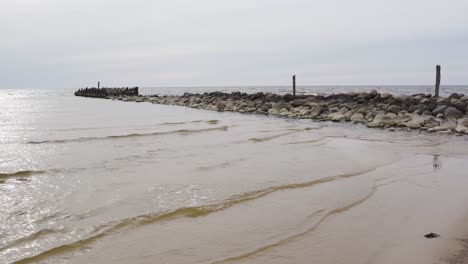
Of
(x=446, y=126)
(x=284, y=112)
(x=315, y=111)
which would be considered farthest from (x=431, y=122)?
(x=284, y=112)

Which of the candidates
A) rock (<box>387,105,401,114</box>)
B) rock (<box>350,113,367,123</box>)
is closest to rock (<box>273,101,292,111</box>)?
rock (<box>350,113,367,123</box>)

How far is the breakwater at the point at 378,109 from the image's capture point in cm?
1495

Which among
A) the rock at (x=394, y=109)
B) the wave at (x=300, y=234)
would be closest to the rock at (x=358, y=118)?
the rock at (x=394, y=109)

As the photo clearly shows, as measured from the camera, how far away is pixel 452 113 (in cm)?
1533

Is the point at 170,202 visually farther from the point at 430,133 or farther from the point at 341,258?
the point at 430,133

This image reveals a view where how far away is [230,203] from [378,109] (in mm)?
14876

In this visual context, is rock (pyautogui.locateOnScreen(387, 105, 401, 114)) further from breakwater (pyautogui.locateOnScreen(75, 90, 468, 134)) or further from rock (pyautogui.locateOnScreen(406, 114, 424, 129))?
rock (pyautogui.locateOnScreen(406, 114, 424, 129))

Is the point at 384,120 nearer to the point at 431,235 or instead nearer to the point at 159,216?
the point at 431,235

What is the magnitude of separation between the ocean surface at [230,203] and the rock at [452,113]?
5.22 meters

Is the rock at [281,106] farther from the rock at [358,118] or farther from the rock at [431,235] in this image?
the rock at [431,235]

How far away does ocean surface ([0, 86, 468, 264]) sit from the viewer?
3.81 meters

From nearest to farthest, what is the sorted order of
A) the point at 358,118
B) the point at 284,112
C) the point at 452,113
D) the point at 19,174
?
the point at 19,174 < the point at 452,113 < the point at 358,118 < the point at 284,112

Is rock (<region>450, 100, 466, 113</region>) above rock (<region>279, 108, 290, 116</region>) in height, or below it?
above

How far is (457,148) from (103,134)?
10.8m
